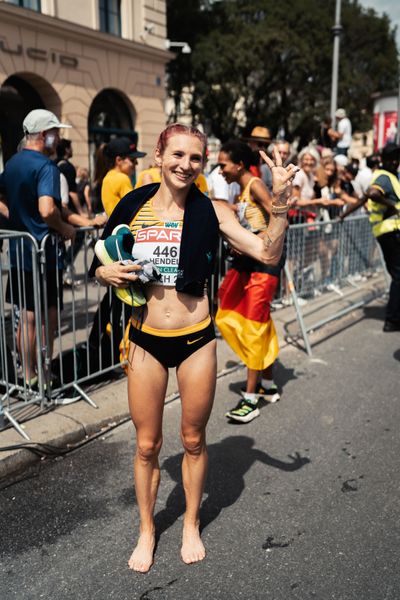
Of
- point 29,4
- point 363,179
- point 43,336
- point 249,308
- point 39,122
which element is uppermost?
point 29,4

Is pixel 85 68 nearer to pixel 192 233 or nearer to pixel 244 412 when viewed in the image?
pixel 244 412

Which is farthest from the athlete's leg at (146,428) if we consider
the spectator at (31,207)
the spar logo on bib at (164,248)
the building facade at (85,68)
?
the building facade at (85,68)

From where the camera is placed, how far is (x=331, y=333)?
7.12 metres

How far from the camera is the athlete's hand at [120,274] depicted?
251cm

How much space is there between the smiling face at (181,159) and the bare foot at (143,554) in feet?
5.43

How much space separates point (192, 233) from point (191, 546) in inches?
58.7

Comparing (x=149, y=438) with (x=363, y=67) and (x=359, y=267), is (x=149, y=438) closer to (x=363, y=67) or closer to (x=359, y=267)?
(x=359, y=267)

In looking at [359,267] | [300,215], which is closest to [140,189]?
[300,215]

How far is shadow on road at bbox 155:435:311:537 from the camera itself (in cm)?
323

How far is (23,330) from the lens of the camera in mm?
4379

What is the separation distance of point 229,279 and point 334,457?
1614mm

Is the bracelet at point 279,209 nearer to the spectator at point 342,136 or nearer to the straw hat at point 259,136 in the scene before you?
the straw hat at point 259,136

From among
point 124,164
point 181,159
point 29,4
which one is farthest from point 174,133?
point 29,4

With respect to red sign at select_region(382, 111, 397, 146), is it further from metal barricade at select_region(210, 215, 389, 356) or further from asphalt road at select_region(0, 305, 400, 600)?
asphalt road at select_region(0, 305, 400, 600)
